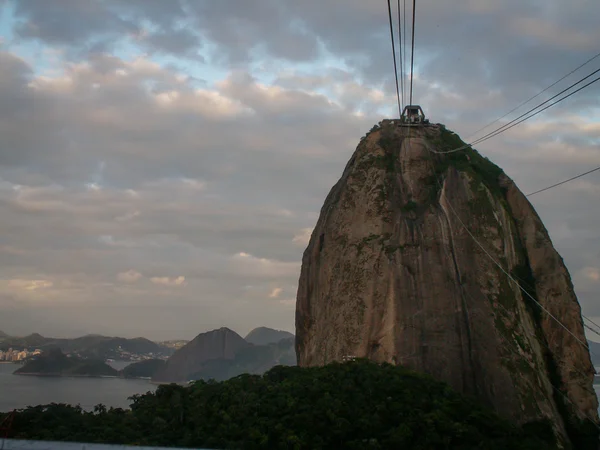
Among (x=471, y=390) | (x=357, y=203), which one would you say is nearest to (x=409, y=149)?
(x=357, y=203)

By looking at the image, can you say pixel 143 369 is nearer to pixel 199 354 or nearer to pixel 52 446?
pixel 199 354

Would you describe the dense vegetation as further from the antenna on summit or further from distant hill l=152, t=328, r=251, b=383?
distant hill l=152, t=328, r=251, b=383

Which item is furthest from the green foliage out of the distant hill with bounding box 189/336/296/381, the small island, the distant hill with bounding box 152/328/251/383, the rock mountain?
the small island

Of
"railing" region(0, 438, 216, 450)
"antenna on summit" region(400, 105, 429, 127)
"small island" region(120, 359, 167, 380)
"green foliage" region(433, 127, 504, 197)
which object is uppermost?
"antenna on summit" region(400, 105, 429, 127)

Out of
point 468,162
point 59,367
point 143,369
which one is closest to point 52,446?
point 468,162

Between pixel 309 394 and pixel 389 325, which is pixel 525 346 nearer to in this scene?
pixel 389 325

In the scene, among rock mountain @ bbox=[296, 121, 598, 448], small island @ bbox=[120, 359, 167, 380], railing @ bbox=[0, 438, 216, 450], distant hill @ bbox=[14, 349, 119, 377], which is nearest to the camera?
railing @ bbox=[0, 438, 216, 450]
